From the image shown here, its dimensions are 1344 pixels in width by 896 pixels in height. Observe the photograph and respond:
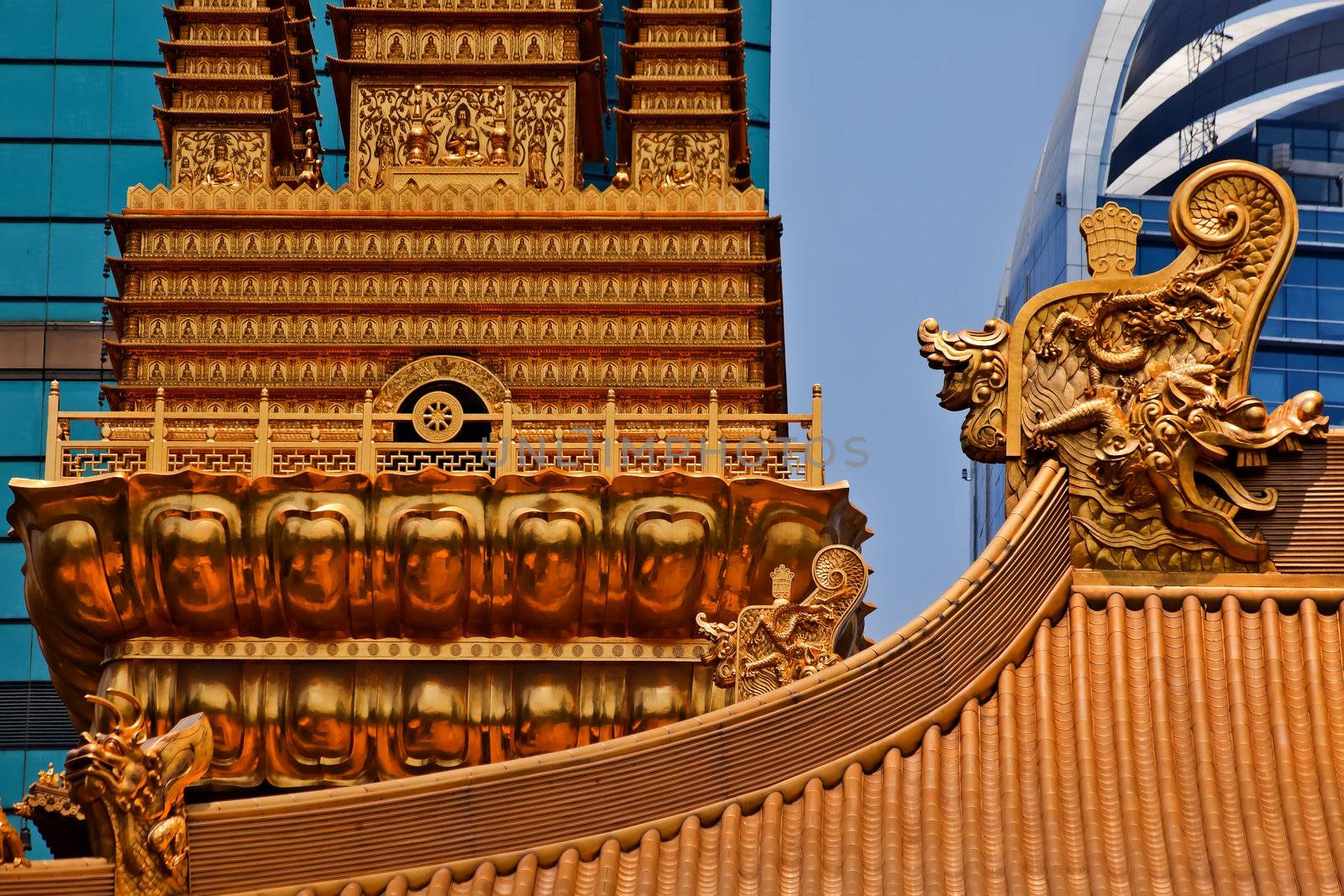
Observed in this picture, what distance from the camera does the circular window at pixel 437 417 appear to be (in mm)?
24938

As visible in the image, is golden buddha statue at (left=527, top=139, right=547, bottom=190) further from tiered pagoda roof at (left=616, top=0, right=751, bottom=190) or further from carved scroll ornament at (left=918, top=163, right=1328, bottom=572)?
carved scroll ornament at (left=918, top=163, right=1328, bottom=572)

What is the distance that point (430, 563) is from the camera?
2309cm

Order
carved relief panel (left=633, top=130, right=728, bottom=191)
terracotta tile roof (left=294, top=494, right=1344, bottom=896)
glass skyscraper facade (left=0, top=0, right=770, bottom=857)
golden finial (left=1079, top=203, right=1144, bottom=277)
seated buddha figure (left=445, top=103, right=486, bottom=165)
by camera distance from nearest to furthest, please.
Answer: terracotta tile roof (left=294, top=494, right=1344, bottom=896) → golden finial (left=1079, top=203, right=1144, bottom=277) → seated buddha figure (left=445, top=103, right=486, bottom=165) → carved relief panel (left=633, top=130, right=728, bottom=191) → glass skyscraper facade (left=0, top=0, right=770, bottom=857)

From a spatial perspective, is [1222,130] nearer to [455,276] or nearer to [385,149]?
[385,149]

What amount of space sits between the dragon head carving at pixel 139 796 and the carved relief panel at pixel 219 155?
14814 millimetres

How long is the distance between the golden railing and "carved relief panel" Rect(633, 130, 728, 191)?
5.21 meters

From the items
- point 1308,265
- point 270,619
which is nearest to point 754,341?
point 270,619

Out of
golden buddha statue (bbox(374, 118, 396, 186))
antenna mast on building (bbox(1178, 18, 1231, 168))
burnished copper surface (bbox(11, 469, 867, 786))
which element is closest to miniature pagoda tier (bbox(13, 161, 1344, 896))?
burnished copper surface (bbox(11, 469, 867, 786))

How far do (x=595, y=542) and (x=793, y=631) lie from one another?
18.1 feet

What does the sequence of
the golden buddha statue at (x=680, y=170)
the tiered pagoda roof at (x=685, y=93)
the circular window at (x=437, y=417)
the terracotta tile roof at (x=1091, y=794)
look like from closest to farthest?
1. the terracotta tile roof at (x=1091, y=794)
2. the circular window at (x=437, y=417)
3. the golden buddha statue at (x=680, y=170)
4. the tiered pagoda roof at (x=685, y=93)

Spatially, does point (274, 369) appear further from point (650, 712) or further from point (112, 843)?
point (112, 843)

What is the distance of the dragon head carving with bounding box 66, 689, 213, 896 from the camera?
15203 millimetres

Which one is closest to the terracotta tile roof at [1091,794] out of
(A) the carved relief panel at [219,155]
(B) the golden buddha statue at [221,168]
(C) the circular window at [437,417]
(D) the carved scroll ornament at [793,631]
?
(D) the carved scroll ornament at [793,631]

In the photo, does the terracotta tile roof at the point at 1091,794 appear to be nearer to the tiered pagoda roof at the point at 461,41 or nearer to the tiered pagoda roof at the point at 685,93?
the tiered pagoda roof at the point at 685,93
